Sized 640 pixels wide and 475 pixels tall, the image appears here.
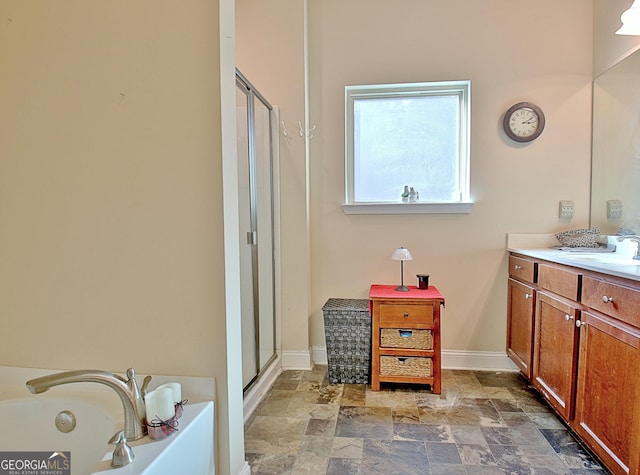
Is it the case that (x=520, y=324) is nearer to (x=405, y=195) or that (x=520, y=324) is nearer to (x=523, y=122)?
(x=405, y=195)

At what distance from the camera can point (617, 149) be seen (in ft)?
7.07

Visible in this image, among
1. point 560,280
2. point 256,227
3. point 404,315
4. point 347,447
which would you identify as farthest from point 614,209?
point 256,227

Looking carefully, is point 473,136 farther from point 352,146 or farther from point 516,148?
point 352,146

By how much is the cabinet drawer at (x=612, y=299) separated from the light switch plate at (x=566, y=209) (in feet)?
A: 3.32

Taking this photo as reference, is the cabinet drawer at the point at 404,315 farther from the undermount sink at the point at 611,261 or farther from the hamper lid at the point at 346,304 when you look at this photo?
the undermount sink at the point at 611,261

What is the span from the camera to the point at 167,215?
1.26m

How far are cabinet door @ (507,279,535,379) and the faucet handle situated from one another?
6.94ft

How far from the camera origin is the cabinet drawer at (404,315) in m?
2.16

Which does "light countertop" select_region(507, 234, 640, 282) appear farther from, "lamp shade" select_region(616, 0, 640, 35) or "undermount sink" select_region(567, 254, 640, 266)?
"lamp shade" select_region(616, 0, 640, 35)

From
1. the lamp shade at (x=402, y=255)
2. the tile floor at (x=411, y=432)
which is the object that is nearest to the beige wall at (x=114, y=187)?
the tile floor at (x=411, y=432)

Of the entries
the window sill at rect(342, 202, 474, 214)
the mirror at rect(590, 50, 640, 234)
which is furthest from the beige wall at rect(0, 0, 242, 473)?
the mirror at rect(590, 50, 640, 234)

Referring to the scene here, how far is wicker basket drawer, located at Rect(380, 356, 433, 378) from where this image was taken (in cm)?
217

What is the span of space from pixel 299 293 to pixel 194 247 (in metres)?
1.39

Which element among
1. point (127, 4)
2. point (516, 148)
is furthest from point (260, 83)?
point (516, 148)
